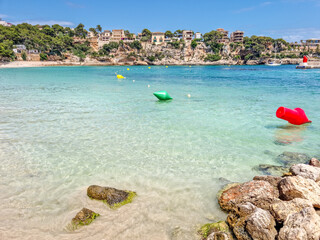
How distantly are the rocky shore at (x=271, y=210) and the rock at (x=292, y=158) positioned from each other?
4.82ft

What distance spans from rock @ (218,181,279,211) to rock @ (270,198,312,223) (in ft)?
0.91

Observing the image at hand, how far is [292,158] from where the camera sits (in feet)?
21.8

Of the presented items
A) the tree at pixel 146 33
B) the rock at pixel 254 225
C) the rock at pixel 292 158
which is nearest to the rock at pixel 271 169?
the rock at pixel 292 158

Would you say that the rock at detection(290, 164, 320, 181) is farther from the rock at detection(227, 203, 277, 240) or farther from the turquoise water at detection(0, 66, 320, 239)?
the rock at detection(227, 203, 277, 240)

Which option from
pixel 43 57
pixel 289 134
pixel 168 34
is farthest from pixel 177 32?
pixel 289 134

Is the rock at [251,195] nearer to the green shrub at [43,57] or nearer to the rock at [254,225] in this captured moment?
Result: the rock at [254,225]

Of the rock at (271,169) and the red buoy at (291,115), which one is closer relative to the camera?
the rock at (271,169)

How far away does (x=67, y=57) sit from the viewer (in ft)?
381

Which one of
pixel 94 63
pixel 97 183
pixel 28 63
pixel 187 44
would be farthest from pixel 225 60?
pixel 97 183

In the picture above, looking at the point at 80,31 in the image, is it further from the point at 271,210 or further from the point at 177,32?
the point at 271,210

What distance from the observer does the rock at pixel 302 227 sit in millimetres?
2996

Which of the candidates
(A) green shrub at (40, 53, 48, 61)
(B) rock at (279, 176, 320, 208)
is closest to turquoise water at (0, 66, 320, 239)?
(B) rock at (279, 176, 320, 208)

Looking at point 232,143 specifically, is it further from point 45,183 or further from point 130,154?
point 45,183

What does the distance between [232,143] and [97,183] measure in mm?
4638
